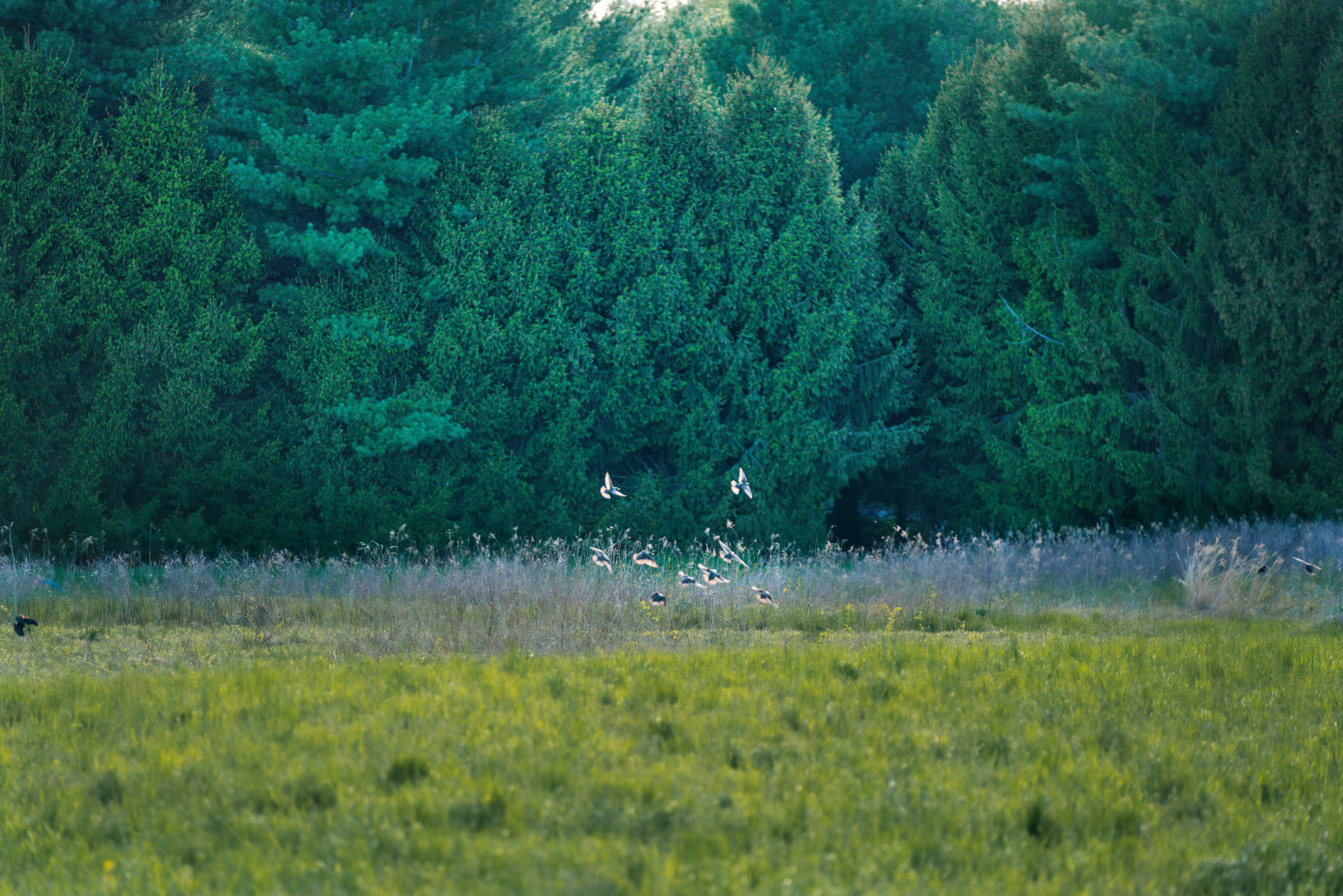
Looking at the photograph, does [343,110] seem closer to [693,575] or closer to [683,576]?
[693,575]

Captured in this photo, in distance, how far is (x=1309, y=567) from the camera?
39.7 ft

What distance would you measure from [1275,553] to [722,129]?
33.1ft

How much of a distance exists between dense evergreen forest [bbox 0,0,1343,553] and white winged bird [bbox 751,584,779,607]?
544cm

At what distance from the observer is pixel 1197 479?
15.7 metres

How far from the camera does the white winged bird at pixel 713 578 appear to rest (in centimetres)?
932

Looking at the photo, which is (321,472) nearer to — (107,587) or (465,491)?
(465,491)

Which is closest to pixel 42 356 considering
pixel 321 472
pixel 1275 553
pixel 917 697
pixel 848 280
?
pixel 321 472

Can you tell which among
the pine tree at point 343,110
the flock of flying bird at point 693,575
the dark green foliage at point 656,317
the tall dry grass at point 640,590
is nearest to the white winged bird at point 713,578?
the flock of flying bird at point 693,575

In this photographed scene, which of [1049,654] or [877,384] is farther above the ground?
[877,384]

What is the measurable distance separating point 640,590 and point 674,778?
19.7 feet

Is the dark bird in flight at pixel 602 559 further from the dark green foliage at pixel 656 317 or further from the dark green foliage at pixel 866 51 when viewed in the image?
the dark green foliage at pixel 866 51

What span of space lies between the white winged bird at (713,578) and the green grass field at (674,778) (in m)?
2.02

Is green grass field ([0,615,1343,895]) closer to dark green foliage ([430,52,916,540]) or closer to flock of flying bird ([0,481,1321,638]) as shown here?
flock of flying bird ([0,481,1321,638])

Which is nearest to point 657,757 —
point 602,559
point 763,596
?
point 763,596
